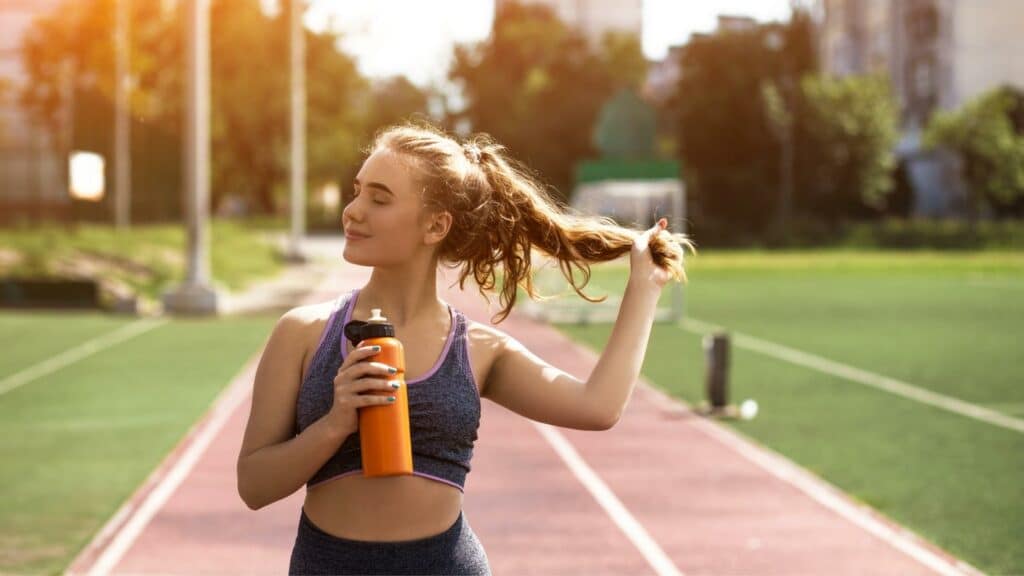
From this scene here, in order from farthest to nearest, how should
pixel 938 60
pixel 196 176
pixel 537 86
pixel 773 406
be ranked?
pixel 537 86, pixel 938 60, pixel 196 176, pixel 773 406

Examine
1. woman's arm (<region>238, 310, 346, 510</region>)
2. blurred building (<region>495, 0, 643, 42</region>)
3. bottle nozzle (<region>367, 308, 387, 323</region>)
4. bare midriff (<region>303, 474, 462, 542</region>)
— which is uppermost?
blurred building (<region>495, 0, 643, 42</region>)

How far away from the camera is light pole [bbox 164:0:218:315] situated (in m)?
29.2

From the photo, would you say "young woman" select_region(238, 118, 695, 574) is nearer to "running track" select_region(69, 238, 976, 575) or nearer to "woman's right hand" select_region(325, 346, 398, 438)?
"woman's right hand" select_region(325, 346, 398, 438)

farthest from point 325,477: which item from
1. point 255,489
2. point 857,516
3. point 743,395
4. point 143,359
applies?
point 143,359

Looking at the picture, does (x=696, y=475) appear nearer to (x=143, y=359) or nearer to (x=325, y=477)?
(x=325, y=477)

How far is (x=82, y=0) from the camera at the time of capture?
64812 millimetres

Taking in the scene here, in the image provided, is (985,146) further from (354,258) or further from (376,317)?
(376,317)

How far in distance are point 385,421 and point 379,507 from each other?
1.15ft

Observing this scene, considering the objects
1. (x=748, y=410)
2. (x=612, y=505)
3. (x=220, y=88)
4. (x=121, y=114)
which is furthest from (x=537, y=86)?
(x=612, y=505)

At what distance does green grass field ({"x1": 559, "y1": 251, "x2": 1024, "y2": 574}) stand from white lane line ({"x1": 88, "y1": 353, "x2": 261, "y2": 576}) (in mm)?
3887

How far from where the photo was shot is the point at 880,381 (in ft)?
58.6

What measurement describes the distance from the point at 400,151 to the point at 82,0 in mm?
65279

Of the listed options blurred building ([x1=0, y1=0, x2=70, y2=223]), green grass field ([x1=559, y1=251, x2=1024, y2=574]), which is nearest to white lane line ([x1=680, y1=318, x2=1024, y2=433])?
green grass field ([x1=559, y1=251, x2=1024, y2=574])

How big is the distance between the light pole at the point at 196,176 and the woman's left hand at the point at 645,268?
26829mm
